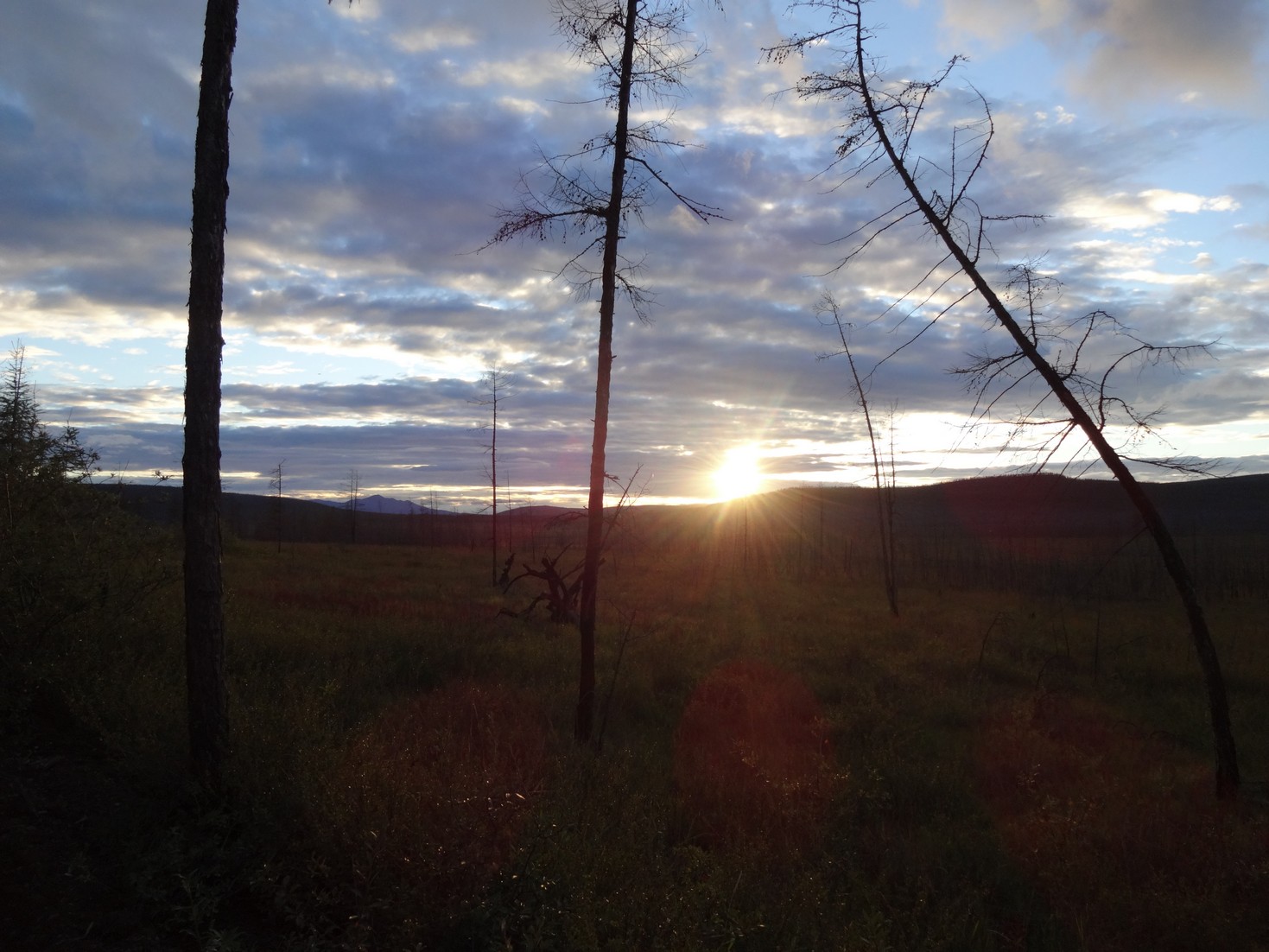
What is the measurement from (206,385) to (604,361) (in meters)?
3.91

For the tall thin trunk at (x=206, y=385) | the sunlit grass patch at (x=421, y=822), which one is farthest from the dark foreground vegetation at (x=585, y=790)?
the tall thin trunk at (x=206, y=385)

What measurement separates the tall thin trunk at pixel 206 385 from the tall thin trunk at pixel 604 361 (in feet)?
12.0

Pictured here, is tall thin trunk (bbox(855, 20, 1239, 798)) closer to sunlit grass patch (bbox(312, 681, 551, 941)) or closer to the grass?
the grass

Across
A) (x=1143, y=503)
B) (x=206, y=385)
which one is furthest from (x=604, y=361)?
(x=1143, y=503)

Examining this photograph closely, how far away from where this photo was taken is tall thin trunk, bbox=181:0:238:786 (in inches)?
231

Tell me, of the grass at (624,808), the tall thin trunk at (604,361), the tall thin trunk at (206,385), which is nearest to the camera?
the grass at (624,808)

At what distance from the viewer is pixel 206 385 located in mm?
5910

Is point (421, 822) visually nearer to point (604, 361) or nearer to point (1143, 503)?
point (604, 361)

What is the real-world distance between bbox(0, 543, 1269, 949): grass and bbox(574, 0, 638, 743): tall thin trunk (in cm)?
89

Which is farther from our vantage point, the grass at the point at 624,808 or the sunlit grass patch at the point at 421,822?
the grass at the point at 624,808

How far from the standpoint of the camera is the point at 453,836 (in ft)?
14.8

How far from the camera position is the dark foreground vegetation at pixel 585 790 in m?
4.28

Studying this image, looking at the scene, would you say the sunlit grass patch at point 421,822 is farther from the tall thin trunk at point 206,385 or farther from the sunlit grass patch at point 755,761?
the sunlit grass patch at point 755,761

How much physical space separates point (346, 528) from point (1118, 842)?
10546 cm
